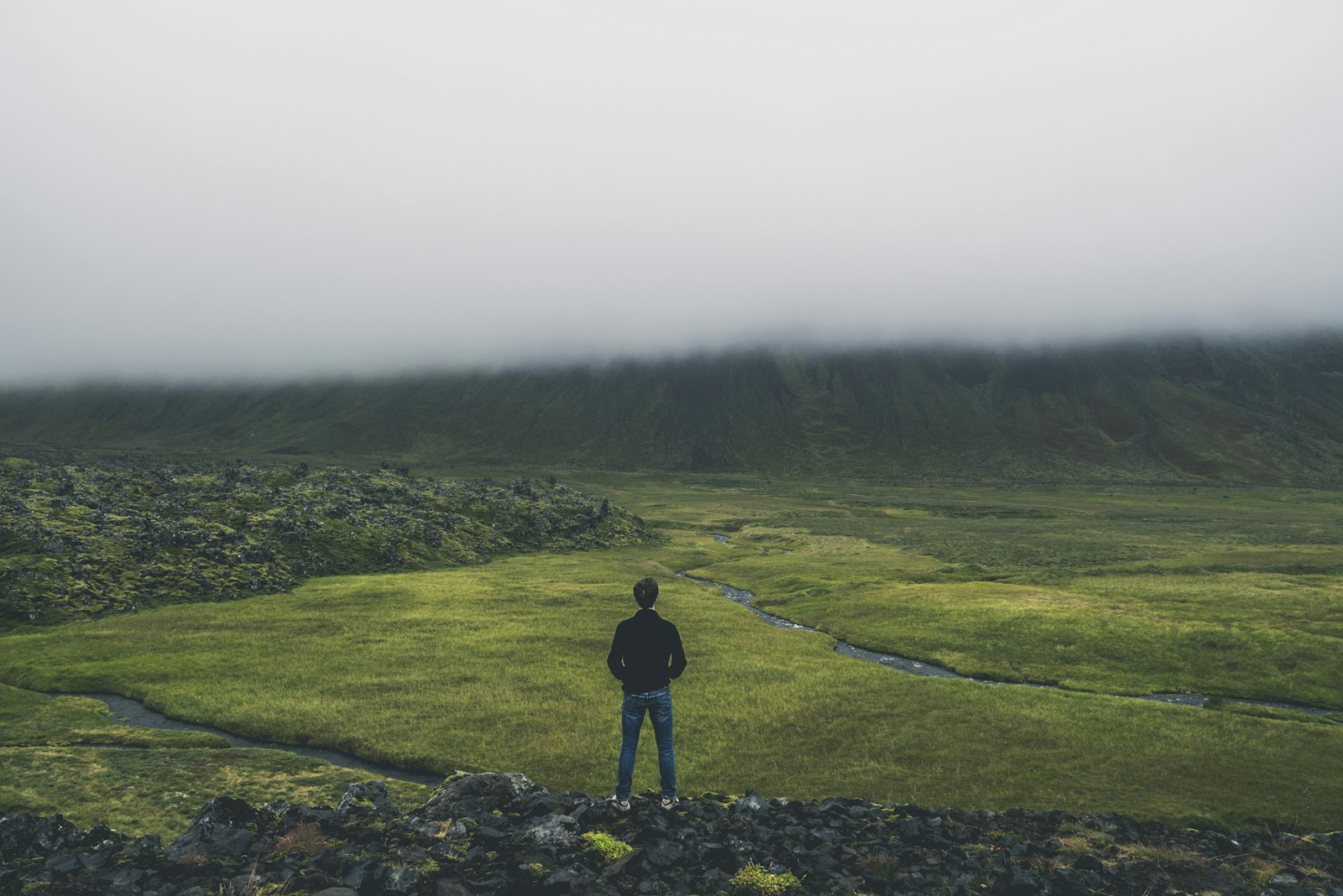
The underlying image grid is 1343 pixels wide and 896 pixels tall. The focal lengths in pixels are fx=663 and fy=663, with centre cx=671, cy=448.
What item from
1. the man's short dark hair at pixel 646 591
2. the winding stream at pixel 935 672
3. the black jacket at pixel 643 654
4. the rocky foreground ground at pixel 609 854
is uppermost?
the man's short dark hair at pixel 646 591

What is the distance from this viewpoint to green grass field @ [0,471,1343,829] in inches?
1162

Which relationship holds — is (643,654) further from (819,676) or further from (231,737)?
(819,676)

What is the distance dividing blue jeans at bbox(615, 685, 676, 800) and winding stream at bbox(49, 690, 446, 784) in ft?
50.4

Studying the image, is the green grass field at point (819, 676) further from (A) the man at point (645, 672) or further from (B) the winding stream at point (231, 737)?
(A) the man at point (645, 672)

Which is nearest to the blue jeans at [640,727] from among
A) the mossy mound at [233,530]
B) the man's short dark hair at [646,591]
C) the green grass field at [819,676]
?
the man's short dark hair at [646,591]

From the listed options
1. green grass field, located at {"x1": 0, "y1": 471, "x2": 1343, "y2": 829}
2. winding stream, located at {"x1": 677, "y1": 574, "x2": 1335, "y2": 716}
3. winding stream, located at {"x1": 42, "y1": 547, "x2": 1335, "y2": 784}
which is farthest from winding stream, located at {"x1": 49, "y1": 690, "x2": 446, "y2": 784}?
winding stream, located at {"x1": 677, "y1": 574, "x2": 1335, "y2": 716}

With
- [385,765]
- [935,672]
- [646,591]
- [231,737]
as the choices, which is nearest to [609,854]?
[646,591]

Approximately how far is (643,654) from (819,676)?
30.7 meters

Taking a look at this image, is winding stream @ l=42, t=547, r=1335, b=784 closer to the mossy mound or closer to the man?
the man

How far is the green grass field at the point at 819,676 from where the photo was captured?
29.5m

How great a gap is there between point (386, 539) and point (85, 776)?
68.3 metres

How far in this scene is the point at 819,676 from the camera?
1764 inches

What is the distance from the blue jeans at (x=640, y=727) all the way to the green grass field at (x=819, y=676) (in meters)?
10.6

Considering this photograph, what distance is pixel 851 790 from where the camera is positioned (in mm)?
27531
